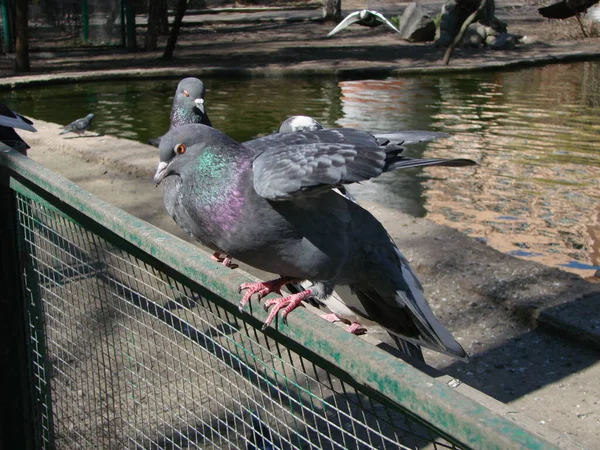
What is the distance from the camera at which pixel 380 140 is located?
2414mm

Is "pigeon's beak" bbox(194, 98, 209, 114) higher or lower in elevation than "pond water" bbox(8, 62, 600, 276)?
higher

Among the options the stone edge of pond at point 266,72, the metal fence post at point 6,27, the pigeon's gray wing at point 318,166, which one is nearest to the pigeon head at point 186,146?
the pigeon's gray wing at point 318,166

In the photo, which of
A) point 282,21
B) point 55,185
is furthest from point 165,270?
point 282,21

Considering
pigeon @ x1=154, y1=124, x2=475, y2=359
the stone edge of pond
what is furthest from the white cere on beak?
the stone edge of pond

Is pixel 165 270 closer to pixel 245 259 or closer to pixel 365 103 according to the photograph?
pixel 245 259

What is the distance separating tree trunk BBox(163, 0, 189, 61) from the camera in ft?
48.8

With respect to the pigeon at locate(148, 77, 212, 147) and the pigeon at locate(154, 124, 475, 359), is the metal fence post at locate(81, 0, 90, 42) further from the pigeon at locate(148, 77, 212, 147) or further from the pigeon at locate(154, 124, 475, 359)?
the pigeon at locate(154, 124, 475, 359)

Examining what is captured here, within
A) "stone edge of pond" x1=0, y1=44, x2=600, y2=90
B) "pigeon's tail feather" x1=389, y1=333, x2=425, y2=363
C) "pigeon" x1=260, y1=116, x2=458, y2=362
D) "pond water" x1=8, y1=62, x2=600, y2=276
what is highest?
"pigeon" x1=260, y1=116, x2=458, y2=362

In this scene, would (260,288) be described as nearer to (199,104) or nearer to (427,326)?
(427,326)

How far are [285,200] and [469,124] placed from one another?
804cm

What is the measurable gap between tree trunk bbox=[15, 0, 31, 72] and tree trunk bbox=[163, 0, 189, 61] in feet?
9.15

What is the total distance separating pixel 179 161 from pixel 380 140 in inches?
25.4

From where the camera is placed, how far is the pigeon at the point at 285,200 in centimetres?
213

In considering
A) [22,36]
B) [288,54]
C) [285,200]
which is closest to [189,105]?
[285,200]
